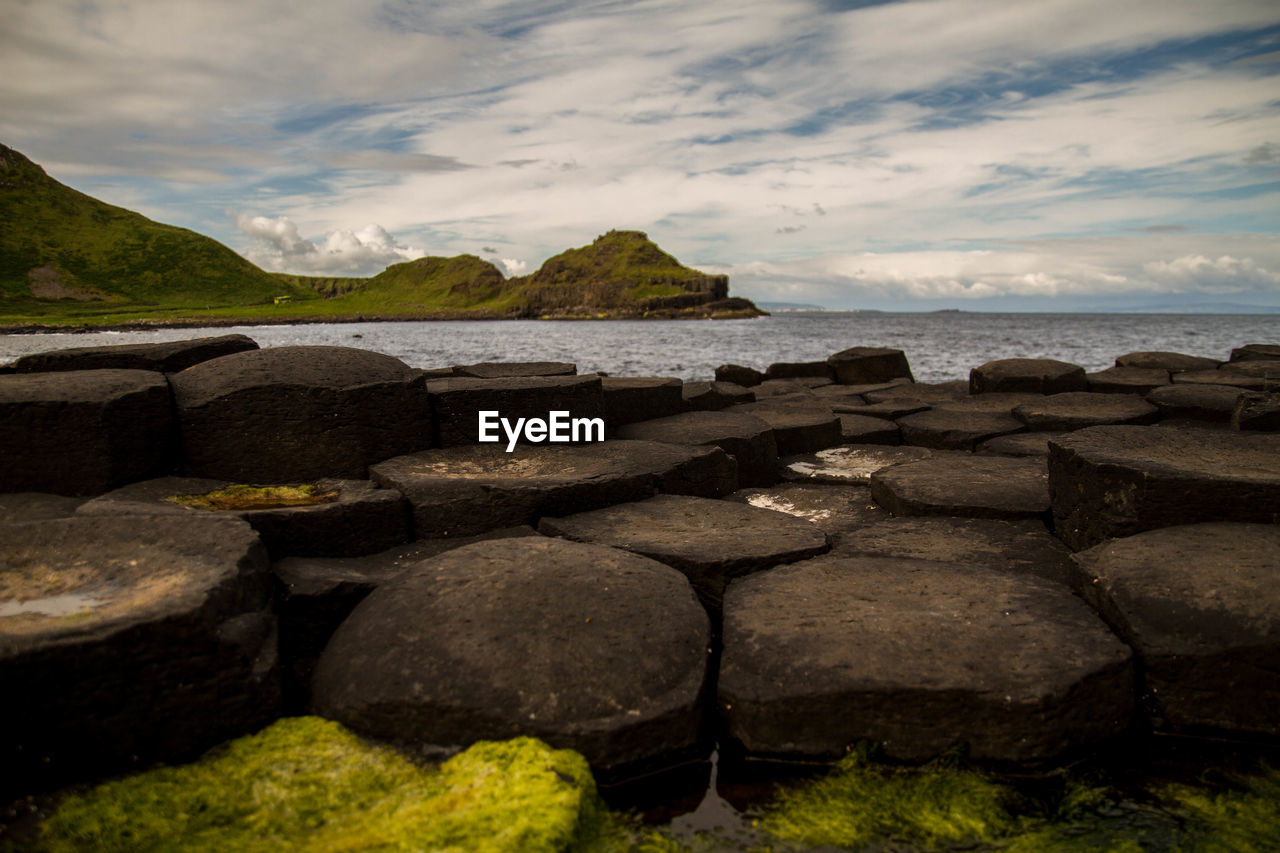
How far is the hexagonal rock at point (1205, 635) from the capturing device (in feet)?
8.46

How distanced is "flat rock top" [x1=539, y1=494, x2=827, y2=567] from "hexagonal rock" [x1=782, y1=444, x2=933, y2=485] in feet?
5.54

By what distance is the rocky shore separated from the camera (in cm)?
245

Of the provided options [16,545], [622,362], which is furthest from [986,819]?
[622,362]

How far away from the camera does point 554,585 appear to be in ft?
9.64

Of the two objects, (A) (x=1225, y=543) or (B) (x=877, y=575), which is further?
(B) (x=877, y=575)

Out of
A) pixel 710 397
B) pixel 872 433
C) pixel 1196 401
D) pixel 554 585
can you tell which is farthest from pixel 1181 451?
pixel 710 397

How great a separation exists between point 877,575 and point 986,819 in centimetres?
119

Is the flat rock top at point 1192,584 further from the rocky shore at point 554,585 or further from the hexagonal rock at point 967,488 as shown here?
the hexagonal rock at point 967,488

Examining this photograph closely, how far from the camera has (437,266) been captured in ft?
587

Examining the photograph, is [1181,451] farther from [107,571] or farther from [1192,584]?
[107,571]

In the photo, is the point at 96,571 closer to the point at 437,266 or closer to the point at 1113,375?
the point at 1113,375

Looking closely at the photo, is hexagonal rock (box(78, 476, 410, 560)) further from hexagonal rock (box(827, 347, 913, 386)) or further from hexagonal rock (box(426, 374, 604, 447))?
hexagonal rock (box(827, 347, 913, 386))

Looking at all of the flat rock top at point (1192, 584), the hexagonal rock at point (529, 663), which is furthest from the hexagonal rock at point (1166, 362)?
the hexagonal rock at point (529, 663)

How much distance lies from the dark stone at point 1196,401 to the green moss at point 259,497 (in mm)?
7561
